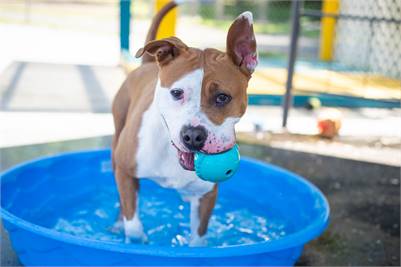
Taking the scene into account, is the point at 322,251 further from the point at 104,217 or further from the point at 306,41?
the point at 306,41

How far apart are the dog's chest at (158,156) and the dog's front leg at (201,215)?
21cm

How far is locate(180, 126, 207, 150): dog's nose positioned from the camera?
2.44 meters

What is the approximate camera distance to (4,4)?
1567 cm

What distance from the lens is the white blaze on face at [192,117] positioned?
2469 millimetres

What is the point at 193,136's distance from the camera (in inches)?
96.1

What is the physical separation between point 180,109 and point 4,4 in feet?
47.5

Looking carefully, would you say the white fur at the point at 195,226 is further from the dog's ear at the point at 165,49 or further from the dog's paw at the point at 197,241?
the dog's ear at the point at 165,49

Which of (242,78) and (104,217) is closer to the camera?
(242,78)

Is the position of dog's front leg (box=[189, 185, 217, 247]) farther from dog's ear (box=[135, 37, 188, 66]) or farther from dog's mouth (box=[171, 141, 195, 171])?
dog's ear (box=[135, 37, 188, 66])

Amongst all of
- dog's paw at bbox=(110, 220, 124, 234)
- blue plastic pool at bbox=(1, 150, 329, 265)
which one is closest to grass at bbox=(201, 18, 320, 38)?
blue plastic pool at bbox=(1, 150, 329, 265)

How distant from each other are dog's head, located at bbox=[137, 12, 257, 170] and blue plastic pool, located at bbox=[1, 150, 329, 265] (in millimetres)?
522

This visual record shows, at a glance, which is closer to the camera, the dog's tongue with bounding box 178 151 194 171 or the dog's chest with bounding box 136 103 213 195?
the dog's tongue with bounding box 178 151 194 171

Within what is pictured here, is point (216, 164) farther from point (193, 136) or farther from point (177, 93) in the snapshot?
point (177, 93)

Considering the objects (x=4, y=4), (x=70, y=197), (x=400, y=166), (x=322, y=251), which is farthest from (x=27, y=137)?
(x=4, y=4)
